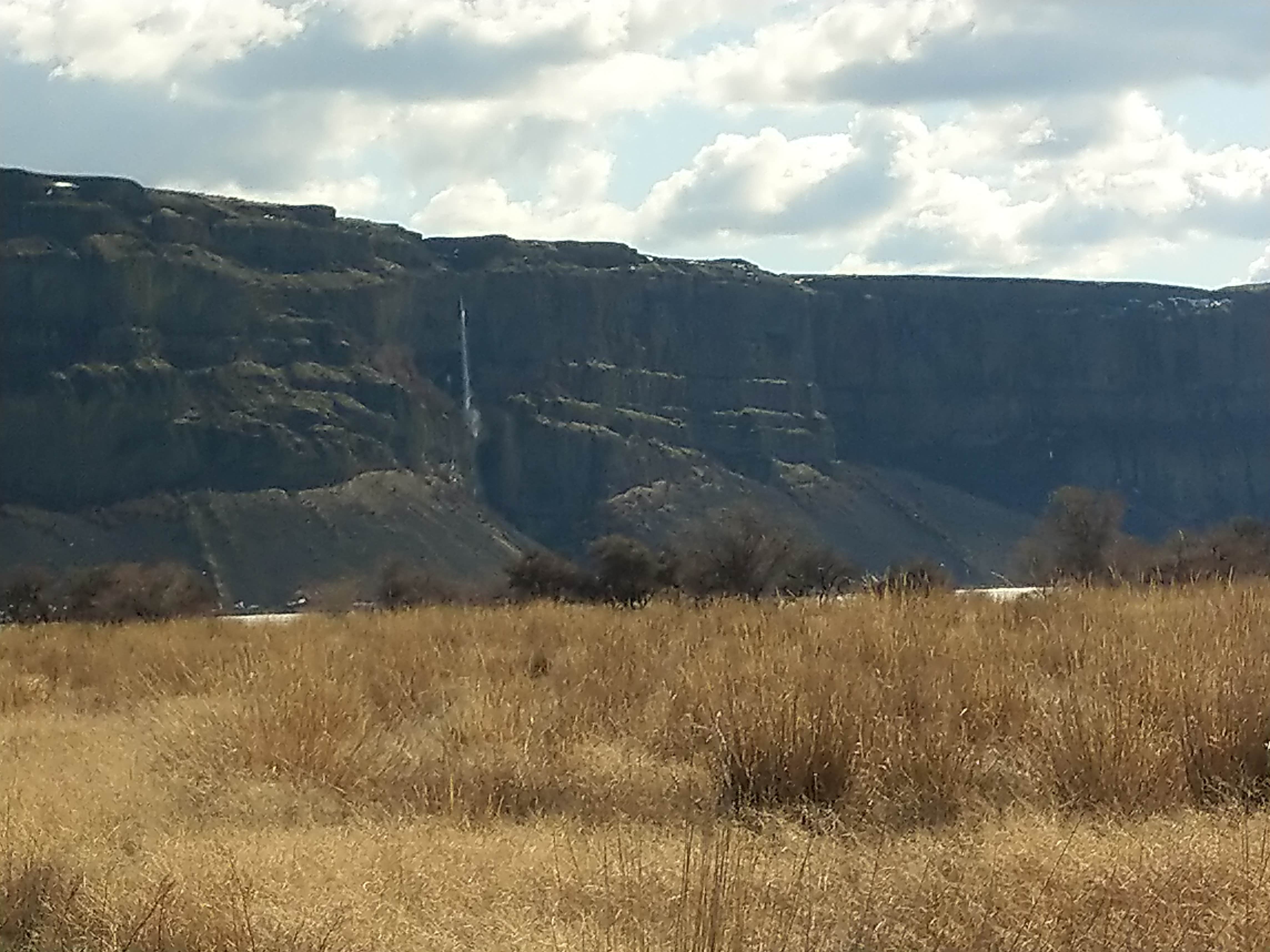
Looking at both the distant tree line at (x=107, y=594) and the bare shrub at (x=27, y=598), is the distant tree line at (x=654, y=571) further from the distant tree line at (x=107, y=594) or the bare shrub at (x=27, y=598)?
the bare shrub at (x=27, y=598)

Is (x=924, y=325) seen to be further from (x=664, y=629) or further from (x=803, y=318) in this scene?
(x=664, y=629)

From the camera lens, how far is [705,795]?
7.41 meters

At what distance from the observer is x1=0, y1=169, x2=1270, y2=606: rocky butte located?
75.3 metres

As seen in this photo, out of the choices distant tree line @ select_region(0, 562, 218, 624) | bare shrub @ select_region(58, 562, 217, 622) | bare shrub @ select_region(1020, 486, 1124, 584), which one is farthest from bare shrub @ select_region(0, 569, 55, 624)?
bare shrub @ select_region(1020, 486, 1124, 584)

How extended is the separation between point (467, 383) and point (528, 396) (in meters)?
4.16

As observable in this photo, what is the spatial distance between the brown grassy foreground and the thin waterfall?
8403 centimetres

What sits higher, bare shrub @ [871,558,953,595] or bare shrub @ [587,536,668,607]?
bare shrub @ [871,558,953,595]

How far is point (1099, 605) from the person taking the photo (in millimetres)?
10812

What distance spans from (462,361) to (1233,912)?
3884 inches

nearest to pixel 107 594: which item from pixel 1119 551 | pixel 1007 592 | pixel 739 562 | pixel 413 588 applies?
pixel 413 588

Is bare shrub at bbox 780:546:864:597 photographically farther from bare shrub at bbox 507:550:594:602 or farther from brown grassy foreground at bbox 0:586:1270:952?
bare shrub at bbox 507:550:594:602

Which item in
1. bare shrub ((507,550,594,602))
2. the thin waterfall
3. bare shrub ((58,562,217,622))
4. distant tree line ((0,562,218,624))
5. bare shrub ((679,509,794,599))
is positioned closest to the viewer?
bare shrub ((679,509,794,599))

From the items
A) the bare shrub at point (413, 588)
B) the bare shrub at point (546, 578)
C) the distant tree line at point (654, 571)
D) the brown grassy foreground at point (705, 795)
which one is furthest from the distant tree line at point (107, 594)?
the brown grassy foreground at point (705, 795)

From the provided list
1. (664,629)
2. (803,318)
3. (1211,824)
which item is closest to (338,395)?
(803,318)
